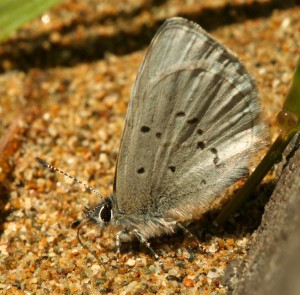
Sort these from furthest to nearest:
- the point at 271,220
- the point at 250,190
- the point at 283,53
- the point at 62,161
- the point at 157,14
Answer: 1. the point at 157,14
2. the point at 283,53
3. the point at 62,161
4. the point at 250,190
5. the point at 271,220

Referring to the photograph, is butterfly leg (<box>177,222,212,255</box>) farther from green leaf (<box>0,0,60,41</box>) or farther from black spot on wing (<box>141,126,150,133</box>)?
green leaf (<box>0,0,60,41</box>)

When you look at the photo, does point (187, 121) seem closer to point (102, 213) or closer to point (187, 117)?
point (187, 117)

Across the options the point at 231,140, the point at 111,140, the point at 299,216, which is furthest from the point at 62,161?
the point at 299,216

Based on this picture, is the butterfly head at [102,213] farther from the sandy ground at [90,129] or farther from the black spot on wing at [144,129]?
the black spot on wing at [144,129]

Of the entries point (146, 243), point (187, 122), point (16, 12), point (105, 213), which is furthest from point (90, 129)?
point (187, 122)

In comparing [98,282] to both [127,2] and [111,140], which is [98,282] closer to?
[111,140]

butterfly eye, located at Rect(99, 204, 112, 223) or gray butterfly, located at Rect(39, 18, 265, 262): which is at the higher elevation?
gray butterfly, located at Rect(39, 18, 265, 262)

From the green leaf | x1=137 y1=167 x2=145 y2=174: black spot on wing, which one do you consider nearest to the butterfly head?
x1=137 y1=167 x2=145 y2=174: black spot on wing
